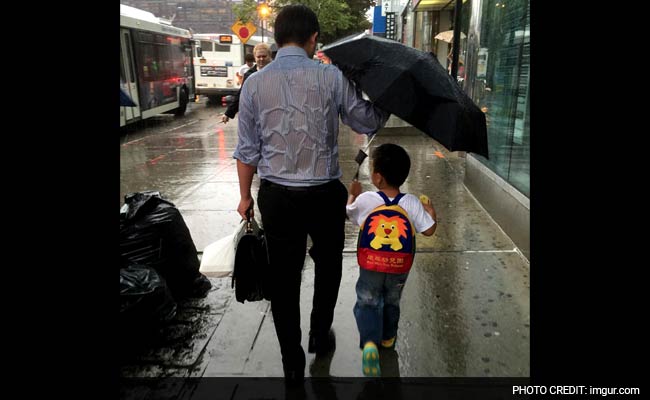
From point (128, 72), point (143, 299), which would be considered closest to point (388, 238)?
point (143, 299)

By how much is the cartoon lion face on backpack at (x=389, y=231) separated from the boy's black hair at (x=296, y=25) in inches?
40.6

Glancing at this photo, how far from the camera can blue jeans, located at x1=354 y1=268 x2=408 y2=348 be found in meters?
2.82

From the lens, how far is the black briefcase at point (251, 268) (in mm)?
2752

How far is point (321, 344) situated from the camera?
9.98ft

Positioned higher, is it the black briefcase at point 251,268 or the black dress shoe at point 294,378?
the black briefcase at point 251,268

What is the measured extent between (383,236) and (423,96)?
0.81m

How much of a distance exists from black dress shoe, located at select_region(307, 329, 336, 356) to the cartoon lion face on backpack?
77 cm

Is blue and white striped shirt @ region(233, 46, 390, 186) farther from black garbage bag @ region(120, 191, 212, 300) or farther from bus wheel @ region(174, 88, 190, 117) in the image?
bus wheel @ region(174, 88, 190, 117)

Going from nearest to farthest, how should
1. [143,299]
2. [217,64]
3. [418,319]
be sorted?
[143,299] < [418,319] < [217,64]

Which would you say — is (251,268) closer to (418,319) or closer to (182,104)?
(418,319)

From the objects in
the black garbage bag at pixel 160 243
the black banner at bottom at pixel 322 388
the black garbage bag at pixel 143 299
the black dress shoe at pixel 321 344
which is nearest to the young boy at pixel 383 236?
the black banner at bottom at pixel 322 388

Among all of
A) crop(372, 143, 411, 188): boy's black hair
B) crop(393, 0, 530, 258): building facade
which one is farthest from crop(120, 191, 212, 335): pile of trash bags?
crop(393, 0, 530, 258): building facade

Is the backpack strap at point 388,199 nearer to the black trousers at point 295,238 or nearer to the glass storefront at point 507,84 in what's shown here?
the black trousers at point 295,238
